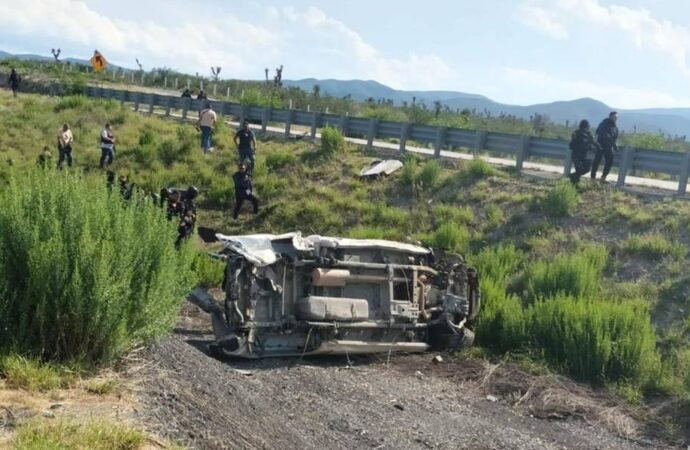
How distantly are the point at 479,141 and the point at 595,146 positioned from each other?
4.05 metres

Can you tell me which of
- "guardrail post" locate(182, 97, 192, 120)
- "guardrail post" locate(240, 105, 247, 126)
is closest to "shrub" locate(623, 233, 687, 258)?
"guardrail post" locate(240, 105, 247, 126)

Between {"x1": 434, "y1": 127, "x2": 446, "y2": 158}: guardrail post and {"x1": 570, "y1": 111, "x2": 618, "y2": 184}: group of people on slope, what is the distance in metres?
4.67

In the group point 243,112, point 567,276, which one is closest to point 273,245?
point 567,276

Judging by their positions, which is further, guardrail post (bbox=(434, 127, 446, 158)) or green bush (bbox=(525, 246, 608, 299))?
guardrail post (bbox=(434, 127, 446, 158))

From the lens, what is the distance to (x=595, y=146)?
57.6 ft

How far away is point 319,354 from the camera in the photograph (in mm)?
10516

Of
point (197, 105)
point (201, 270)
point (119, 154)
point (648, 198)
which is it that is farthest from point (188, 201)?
point (197, 105)

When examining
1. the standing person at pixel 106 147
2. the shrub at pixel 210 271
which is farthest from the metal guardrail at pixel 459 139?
the shrub at pixel 210 271

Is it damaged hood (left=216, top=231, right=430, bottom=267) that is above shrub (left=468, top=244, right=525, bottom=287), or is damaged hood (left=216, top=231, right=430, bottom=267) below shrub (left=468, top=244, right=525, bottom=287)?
above

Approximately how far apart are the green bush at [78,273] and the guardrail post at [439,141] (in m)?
15.1

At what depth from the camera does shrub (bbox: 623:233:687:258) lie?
14.2 metres

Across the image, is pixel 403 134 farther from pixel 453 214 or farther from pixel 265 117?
pixel 265 117

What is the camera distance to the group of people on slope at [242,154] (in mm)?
19508

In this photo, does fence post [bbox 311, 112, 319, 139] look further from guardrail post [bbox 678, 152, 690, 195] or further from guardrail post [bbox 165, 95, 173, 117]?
guardrail post [bbox 678, 152, 690, 195]
